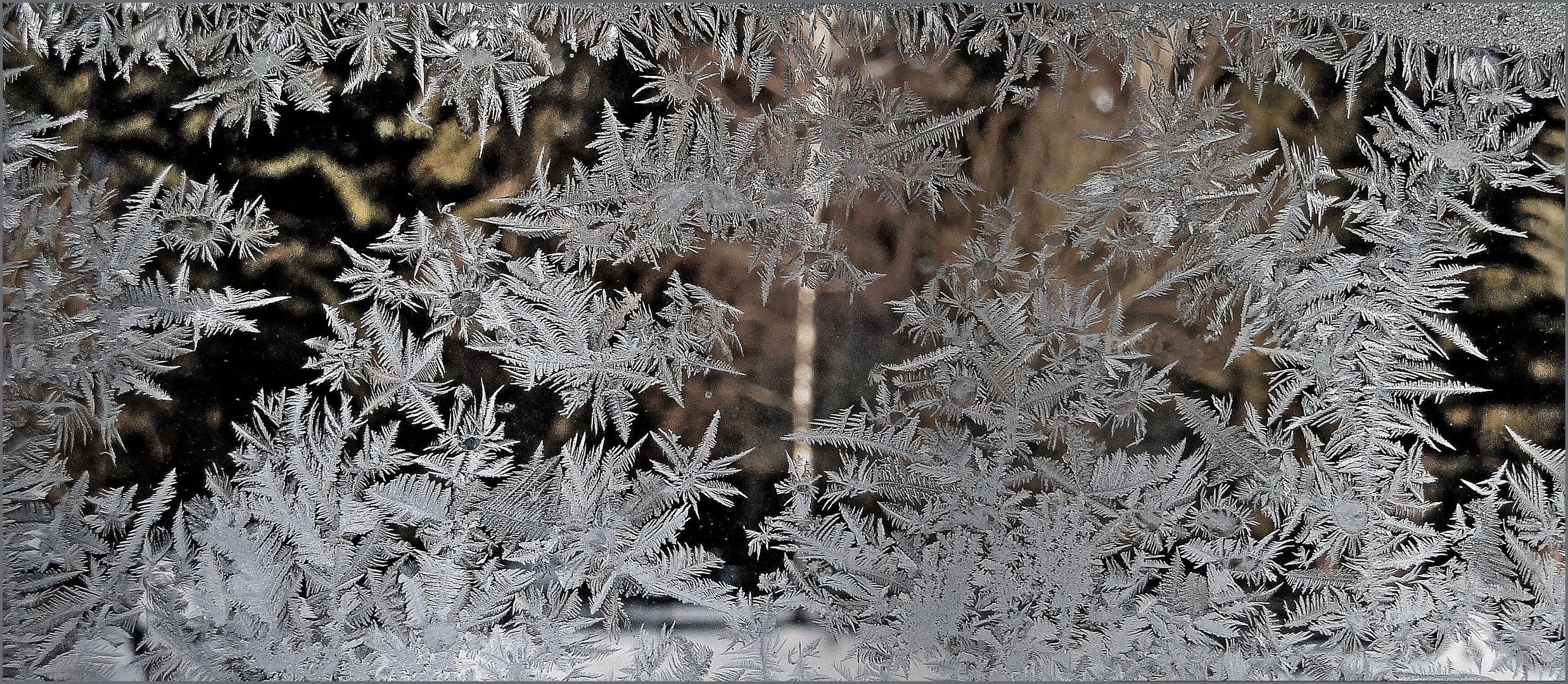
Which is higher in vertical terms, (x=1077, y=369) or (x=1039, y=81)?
(x=1039, y=81)

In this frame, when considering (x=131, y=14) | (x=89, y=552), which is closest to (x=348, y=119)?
(x=131, y=14)

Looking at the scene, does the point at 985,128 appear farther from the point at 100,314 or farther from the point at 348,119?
the point at 100,314

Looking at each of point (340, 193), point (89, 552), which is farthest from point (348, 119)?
point (89, 552)

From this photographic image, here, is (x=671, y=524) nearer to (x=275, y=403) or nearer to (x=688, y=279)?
(x=688, y=279)

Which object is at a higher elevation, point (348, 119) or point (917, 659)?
point (348, 119)

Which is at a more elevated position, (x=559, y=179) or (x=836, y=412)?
(x=559, y=179)

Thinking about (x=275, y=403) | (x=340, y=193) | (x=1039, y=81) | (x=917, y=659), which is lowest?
(x=917, y=659)
